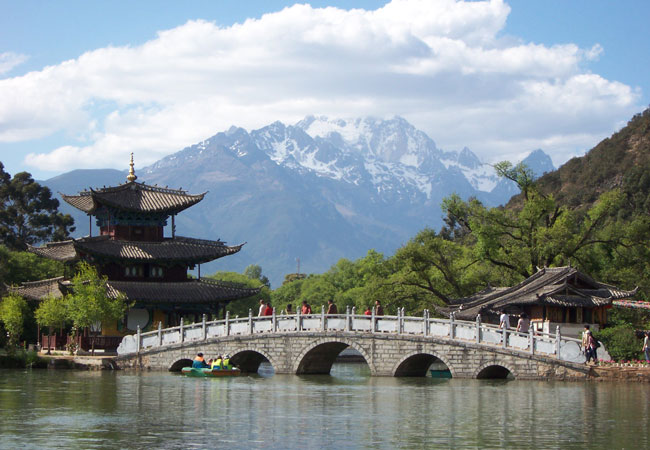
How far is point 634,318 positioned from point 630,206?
4131 centimetres

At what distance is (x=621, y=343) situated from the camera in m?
37.8

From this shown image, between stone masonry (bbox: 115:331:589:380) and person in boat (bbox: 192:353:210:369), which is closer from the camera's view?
stone masonry (bbox: 115:331:589:380)

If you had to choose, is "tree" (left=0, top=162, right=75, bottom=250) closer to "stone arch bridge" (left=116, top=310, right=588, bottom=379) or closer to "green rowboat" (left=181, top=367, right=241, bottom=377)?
"stone arch bridge" (left=116, top=310, right=588, bottom=379)

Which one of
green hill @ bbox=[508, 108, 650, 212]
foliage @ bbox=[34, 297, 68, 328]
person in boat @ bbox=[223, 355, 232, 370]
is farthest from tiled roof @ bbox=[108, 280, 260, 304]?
green hill @ bbox=[508, 108, 650, 212]

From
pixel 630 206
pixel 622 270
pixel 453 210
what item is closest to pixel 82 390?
pixel 453 210

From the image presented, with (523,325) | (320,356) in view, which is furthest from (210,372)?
(523,325)

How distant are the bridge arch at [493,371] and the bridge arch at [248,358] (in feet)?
30.6

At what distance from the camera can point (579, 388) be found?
108 ft

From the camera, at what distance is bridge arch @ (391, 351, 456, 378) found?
Result: 38.5 meters

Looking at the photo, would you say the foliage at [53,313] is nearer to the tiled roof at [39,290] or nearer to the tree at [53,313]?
the tree at [53,313]

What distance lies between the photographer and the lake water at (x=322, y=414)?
2267 centimetres

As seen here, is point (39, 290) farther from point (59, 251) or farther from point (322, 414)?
point (322, 414)

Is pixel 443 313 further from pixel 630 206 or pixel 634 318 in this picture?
pixel 630 206

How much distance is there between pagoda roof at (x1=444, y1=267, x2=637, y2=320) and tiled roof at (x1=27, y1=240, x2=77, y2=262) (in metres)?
24.5
